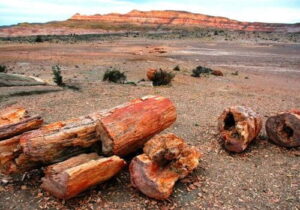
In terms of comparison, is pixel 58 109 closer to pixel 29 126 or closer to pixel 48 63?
pixel 29 126

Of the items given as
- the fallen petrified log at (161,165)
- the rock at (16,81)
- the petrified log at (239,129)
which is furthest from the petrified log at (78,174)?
the rock at (16,81)

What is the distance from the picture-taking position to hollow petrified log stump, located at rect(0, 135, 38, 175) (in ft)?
19.4

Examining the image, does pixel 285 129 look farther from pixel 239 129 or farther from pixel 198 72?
pixel 198 72

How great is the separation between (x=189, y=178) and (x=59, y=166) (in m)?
2.16

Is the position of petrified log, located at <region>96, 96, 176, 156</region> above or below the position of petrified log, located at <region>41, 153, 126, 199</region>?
above

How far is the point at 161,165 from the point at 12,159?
7.96 ft

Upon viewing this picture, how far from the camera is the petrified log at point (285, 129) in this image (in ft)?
23.8

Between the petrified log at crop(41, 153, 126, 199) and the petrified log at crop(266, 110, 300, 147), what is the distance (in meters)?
3.50

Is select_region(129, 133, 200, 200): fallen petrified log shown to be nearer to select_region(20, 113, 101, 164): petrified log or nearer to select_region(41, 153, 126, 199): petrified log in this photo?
select_region(41, 153, 126, 199): petrified log

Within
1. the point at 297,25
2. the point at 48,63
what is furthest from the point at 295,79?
the point at 297,25

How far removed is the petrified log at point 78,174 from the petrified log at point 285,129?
138 inches

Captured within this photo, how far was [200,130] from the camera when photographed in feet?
28.8

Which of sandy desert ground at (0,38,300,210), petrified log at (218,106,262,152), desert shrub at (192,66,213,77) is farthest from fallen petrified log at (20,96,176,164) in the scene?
desert shrub at (192,66,213,77)

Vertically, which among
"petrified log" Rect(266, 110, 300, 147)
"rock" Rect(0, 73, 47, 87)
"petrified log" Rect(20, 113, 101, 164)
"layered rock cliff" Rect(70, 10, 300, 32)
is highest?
"petrified log" Rect(20, 113, 101, 164)
